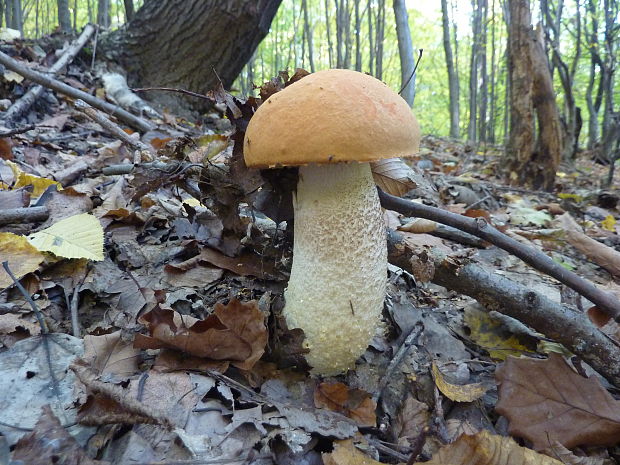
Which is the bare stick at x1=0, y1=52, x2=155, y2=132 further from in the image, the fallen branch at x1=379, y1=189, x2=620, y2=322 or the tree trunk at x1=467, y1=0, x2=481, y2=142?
the tree trunk at x1=467, y1=0, x2=481, y2=142

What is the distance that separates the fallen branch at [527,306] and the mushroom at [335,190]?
1.22 ft

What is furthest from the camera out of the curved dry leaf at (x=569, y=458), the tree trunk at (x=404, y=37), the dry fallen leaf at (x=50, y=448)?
the tree trunk at (x=404, y=37)

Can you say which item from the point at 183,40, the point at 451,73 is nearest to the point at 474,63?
the point at 451,73

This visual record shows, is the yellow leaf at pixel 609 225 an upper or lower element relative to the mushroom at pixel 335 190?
lower

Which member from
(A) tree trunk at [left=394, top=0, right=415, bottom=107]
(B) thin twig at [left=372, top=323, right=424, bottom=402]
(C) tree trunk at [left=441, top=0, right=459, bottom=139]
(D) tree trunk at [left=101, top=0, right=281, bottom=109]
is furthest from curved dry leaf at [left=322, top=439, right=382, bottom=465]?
(C) tree trunk at [left=441, top=0, right=459, bottom=139]

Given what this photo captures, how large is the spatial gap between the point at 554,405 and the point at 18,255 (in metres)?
2.48

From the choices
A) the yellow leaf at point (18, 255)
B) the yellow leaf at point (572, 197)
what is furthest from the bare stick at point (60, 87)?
the yellow leaf at point (572, 197)

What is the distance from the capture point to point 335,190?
1.66 metres

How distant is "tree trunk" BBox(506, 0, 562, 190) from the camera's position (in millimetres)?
6375

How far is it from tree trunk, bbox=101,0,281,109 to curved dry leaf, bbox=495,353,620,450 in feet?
19.1

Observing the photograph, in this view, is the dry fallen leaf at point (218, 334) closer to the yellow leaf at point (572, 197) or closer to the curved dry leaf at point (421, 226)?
the curved dry leaf at point (421, 226)

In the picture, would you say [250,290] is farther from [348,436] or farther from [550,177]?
[550,177]

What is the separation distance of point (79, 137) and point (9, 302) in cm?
300

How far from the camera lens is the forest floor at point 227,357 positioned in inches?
52.6
